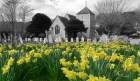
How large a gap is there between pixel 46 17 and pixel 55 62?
161ft

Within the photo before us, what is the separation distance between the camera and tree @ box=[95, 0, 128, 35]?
127ft

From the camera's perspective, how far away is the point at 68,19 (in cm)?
5744

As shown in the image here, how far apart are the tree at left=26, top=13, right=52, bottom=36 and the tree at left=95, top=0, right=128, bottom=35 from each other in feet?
51.3

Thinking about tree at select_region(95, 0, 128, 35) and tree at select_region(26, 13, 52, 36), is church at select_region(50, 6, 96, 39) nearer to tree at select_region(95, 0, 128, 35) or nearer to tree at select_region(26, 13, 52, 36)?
tree at select_region(26, 13, 52, 36)

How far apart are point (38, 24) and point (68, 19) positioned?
10872 millimetres

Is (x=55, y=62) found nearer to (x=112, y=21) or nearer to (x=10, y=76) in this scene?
(x=10, y=76)

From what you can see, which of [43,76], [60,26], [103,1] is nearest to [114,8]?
[103,1]

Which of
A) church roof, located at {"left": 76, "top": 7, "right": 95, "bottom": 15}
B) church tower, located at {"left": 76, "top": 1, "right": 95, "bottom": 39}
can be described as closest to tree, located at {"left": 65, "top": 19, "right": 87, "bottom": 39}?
church tower, located at {"left": 76, "top": 1, "right": 95, "bottom": 39}

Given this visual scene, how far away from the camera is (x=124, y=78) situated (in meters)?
2.46

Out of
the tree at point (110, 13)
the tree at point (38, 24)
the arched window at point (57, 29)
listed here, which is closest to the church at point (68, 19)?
the arched window at point (57, 29)

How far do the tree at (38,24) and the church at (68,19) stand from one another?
2.51m

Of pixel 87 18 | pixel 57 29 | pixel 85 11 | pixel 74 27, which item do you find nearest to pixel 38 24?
pixel 57 29

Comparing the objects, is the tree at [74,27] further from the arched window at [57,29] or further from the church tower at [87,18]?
the church tower at [87,18]

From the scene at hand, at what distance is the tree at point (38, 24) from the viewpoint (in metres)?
49.6
